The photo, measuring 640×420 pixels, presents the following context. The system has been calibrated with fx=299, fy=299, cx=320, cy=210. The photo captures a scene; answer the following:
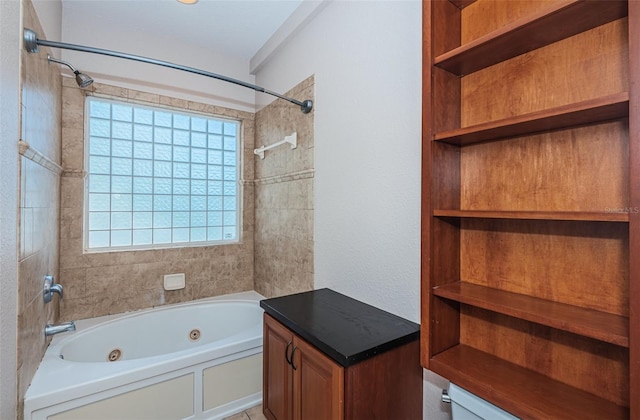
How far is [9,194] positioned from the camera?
1.12 meters

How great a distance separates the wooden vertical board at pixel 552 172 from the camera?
82cm

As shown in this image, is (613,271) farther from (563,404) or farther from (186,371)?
(186,371)

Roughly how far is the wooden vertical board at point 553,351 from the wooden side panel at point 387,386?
26 centimetres

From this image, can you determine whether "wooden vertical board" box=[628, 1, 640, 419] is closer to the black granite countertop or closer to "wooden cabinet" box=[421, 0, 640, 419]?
"wooden cabinet" box=[421, 0, 640, 419]

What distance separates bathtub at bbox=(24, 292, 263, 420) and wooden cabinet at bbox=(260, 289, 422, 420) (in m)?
0.43

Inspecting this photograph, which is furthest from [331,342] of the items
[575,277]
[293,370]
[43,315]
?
[43,315]

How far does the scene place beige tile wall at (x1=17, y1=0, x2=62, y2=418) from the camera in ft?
4.25

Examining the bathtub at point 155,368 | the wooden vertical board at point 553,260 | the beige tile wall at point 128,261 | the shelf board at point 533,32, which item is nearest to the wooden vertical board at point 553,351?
the wooden vertical board at point 553,260

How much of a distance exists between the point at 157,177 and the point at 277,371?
1.96 meters

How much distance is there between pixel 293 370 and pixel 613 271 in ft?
3.98

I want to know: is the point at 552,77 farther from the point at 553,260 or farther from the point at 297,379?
the point at 297,379

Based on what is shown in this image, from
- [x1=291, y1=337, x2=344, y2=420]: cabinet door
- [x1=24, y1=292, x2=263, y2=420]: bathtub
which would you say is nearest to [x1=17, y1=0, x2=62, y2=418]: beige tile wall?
[x1=24, y1=292, x2=263, y2=420]: bathtub

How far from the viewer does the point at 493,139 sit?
1.07 m

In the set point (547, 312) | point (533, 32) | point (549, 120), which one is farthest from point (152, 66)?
point (547, 312)
